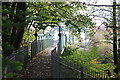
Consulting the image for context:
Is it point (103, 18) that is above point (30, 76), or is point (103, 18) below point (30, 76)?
above

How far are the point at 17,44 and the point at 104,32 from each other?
5794 millimetres

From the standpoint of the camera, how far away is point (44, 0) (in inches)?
346

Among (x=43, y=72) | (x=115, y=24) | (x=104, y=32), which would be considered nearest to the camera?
(x=43, y=72)

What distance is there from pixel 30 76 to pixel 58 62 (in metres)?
2.53

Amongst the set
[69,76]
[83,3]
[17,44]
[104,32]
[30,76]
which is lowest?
[30,76]

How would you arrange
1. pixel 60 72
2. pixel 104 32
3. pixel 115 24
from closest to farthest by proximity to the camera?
pixel 60 72 < pixel 115 24 < pixel 104 32

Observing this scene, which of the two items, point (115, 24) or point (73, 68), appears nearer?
point (73, 68)

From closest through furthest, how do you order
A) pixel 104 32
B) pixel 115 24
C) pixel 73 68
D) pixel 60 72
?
pixel 73 68
pixel 60 72
pixel 115 24
pixel 104 32

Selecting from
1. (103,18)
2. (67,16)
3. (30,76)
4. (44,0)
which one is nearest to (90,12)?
(103,18)

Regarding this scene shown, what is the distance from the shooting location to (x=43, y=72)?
7.85 m

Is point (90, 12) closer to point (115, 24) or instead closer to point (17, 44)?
point (115, 24)

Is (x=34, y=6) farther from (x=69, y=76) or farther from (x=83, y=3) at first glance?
(x=69, y=76)

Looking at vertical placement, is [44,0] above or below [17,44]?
above

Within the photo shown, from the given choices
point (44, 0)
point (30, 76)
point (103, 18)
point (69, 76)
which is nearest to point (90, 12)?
point (103, 18)
